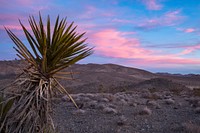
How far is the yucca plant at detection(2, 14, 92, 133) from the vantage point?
6852 millimetres

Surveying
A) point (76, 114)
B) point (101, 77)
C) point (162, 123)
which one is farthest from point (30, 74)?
point (101, 77)

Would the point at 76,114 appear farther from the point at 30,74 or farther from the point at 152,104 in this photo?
the point at 30,74

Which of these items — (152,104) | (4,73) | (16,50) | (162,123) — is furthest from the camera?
(4,73)

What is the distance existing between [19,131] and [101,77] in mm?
84185

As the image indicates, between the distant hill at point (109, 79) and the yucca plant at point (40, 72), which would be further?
the distant hill at point (109, 79)

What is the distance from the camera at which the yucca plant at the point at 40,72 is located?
685 centimetres

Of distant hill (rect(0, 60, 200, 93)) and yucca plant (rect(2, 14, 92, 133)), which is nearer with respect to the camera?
yucca plant (rect(2, 14, 92, 133))

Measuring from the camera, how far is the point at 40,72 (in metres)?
7.16

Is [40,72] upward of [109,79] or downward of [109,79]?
upward

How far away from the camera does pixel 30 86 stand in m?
7.03

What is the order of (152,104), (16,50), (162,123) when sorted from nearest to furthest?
(16,50), (162,123), (152,104)

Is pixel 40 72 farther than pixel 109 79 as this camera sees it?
No

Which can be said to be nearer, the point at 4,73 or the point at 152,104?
the point at 152,104

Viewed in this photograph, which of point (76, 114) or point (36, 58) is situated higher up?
point (36, 58)
